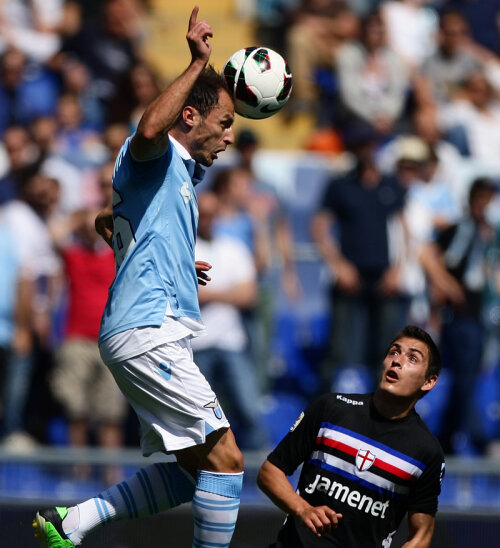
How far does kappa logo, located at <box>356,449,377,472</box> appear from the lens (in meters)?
4.66

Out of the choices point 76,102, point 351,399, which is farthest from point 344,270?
point 351,399

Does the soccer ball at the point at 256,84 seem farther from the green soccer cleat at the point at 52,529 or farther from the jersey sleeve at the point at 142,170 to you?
the green soccer cleat at the point at 52,529

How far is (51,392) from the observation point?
29.4 ft

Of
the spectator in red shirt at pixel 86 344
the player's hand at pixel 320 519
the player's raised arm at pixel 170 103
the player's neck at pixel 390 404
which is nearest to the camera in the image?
the player's raised arm at pixel 170 103

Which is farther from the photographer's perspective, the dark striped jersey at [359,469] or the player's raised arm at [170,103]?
the dark striped jersey at [359,469]

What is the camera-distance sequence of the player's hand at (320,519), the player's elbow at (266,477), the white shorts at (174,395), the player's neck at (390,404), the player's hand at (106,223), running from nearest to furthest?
the player's hand at (320,519)
the white shorts at (174,395)
the player's elbow at (266,477)
the player's neck at (390,404)
the player's hand at (106,223)

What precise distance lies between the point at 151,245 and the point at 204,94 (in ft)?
2.26

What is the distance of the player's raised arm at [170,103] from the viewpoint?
14.0 feet

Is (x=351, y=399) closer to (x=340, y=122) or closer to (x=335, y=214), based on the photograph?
(x=335, y=214)

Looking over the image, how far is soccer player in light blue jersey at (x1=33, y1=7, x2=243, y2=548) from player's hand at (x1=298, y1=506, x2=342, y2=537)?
0.36 meters

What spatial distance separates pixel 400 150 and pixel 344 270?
1.55 meters

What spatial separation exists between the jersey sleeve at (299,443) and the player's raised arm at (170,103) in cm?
128

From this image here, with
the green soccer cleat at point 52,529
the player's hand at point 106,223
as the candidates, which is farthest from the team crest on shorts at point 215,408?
the player's hand at point 106,223

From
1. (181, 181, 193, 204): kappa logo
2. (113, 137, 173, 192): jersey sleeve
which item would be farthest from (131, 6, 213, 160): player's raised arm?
(181, 181, 193, 204): kappa logo
